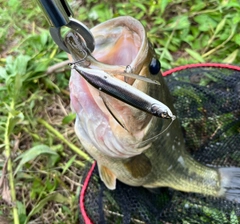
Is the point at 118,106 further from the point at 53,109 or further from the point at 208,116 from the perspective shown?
the point at 53,109

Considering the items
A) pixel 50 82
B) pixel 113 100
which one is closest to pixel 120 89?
pixel 113 100

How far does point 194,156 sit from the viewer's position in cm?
193

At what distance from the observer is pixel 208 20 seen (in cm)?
269

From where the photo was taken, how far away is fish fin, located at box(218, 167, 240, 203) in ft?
5.74

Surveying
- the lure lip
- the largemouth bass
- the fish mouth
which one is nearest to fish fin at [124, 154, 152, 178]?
the largemouth bass

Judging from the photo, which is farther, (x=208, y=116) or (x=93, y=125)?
(x=208, y=116)

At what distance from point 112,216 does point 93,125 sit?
608 mm

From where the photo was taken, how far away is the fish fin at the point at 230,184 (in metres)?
1.75

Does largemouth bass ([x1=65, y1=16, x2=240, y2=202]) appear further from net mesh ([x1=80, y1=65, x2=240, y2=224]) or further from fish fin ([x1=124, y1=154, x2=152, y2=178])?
net mesh ([x1=80, y1=65, x2=240, y2=224])

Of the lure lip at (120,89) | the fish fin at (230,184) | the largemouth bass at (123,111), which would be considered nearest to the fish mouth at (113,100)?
the largemouth bass at (123,111)

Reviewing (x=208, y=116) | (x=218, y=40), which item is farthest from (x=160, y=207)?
(x=218, y=40)

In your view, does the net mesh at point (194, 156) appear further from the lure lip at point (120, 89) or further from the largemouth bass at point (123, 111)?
the lure lip at point (120, 89)

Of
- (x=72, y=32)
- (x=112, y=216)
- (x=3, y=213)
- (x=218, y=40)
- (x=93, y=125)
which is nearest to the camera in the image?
(x=72, y=32)

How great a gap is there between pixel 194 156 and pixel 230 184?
24 cm
